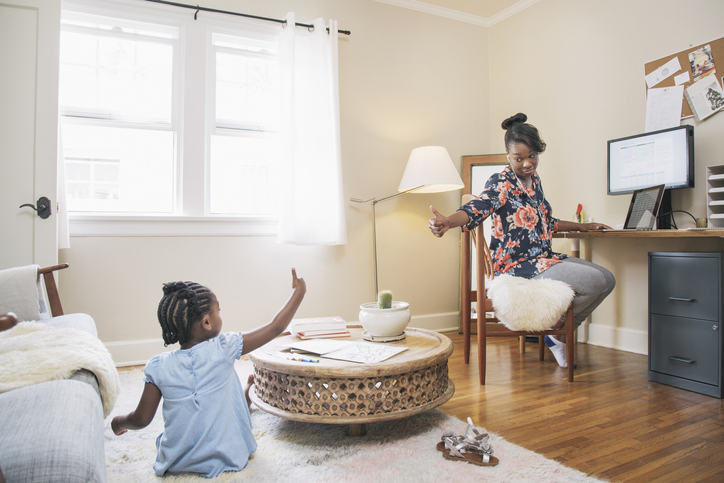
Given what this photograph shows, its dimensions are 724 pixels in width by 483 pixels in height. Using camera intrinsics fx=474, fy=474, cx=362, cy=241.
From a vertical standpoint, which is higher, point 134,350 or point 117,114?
point 117,114

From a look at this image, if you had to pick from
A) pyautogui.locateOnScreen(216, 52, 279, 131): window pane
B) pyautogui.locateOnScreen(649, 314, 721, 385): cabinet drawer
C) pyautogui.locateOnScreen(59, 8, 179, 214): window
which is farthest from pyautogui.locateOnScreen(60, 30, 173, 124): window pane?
pyautogui.locateOnScreen(649, 314, 721, 385): cabinet drawer

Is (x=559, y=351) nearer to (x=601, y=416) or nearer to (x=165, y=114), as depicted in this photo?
(x=601, y=416)

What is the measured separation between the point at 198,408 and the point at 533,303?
1571 millimetres

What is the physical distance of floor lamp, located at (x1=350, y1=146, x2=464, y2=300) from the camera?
340cm

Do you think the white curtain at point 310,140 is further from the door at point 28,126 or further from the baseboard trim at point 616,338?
the baseboard trim at point 616,338

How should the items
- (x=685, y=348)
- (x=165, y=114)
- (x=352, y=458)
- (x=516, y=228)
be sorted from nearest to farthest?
(x=352, y=458) → (x=685, y=348) → (x=516, y=228) → (x=165, y=114)

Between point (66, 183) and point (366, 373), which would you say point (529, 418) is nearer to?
point (366, 373)

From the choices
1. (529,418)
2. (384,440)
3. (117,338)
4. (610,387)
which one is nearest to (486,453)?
(384,440)

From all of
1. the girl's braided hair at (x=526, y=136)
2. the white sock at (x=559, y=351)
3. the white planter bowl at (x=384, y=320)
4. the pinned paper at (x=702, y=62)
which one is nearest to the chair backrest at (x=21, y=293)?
the white planter bowl at (x=384, y=320)

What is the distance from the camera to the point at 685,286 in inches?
89.0

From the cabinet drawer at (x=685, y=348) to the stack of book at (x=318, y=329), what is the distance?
61.8 inches

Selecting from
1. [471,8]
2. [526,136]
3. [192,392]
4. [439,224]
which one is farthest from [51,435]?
[471,8]

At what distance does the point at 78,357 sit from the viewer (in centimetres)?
119

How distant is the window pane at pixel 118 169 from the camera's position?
2.96 m
